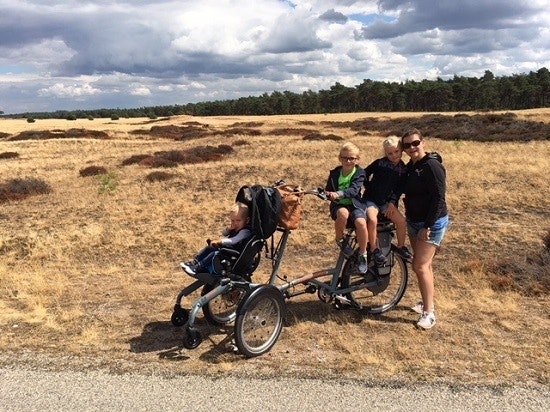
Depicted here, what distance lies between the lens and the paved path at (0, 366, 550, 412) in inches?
149

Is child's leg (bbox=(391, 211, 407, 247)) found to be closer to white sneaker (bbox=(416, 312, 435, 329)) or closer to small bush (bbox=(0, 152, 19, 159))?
white sneaker (bbox=(416, 312, 435, 329))

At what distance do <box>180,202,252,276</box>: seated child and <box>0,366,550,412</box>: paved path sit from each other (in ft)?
3.54

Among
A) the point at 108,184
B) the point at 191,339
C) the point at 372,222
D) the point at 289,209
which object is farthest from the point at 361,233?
the point at 108,184

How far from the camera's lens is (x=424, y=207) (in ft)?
16.7

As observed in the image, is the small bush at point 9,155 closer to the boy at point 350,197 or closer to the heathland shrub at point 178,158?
the heathland shrub at point 178,158

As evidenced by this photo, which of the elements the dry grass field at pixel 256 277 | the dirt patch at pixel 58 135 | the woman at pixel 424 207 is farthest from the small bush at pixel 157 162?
the dirt patch at pixel 58 135

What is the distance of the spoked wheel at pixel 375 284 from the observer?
5.66 meters

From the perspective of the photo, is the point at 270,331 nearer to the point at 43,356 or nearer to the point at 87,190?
the point at 43,356

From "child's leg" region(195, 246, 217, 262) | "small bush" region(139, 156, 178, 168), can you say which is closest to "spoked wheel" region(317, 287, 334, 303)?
"child's leg" region(195, 246, 217, 262)

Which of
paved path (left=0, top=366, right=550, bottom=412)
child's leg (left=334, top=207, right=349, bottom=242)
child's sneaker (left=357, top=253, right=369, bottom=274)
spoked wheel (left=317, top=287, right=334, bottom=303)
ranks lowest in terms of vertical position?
paved path (left=0, top=366, right=550, bottom=412)

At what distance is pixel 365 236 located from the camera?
5.19 metres

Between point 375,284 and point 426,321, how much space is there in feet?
2.49

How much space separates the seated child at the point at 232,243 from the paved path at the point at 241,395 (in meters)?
1.08

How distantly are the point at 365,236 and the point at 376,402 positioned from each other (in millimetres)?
1864
